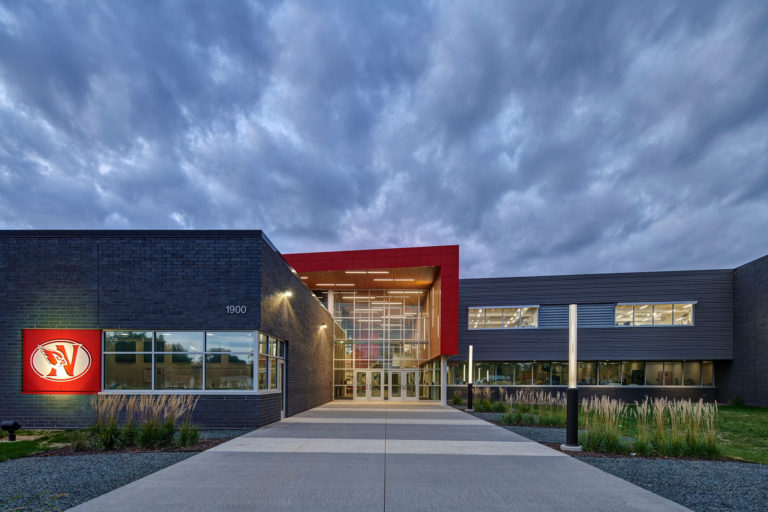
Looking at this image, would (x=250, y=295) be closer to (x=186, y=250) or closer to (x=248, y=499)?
(x=186, y=250)

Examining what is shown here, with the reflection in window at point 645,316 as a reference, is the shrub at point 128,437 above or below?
below

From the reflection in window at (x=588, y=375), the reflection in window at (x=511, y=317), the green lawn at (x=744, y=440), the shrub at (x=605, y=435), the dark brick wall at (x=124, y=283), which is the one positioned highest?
the dark brick wall at (x=124, y=283)

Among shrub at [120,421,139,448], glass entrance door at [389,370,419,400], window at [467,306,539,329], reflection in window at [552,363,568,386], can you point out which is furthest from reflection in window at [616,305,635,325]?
shrub at [120,421,139,448]

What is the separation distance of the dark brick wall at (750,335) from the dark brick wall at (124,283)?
29.5m

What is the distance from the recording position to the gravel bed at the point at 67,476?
6.29 m

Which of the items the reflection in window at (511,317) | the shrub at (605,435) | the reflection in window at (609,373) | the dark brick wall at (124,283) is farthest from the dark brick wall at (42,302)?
the reflection in window at (609,373)

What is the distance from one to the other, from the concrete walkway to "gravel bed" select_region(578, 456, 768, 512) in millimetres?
431

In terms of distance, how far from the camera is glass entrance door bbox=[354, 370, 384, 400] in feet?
113

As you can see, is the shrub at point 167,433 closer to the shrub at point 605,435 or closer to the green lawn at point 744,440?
the shrub at point 605,435

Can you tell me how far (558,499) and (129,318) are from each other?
12.3 meters

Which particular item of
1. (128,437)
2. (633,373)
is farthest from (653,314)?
(128,437)

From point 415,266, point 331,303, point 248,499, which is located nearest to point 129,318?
point 248,499

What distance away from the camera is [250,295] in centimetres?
1438

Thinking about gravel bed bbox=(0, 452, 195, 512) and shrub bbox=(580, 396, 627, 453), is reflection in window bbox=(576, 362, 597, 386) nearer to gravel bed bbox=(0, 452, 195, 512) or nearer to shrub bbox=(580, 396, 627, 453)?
shrub bbox=(580, 396, 627, 453)
